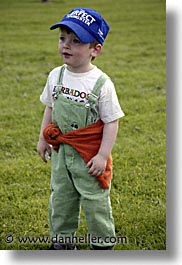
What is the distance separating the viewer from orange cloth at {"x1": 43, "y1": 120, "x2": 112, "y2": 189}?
91.1 inches

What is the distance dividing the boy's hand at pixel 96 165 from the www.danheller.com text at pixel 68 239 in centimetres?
31

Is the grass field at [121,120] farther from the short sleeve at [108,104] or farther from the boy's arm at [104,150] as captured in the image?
the short sleeve at [108,104]

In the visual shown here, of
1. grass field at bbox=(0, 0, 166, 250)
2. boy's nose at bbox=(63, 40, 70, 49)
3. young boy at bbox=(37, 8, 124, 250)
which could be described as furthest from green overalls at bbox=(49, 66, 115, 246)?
grass field at bbox=(0, 0, 166, 250)

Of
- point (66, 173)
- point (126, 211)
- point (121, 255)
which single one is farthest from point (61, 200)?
point (126, 211)

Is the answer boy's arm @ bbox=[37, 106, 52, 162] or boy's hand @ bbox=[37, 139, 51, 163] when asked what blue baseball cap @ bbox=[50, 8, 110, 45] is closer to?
boy's arm @ bbox=[37, 106, 52, 162]

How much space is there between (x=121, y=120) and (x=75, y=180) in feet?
5.08

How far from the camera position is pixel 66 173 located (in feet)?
7.75

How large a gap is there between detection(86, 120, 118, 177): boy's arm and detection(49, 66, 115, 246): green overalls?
0.04 m

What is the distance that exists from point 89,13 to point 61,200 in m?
0.67

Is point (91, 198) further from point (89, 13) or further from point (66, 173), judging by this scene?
point (89, 13)

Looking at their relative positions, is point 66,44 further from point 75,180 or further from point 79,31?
point 75,180

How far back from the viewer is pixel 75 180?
2361 millimetres

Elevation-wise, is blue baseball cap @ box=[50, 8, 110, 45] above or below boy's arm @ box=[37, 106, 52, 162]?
above

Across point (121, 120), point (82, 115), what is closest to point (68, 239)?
point (82, 115)
